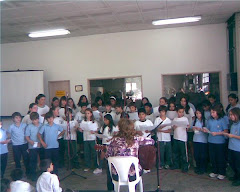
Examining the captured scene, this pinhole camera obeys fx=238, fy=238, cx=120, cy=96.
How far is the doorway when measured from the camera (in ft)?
24.2

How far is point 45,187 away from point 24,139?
6.57 ft

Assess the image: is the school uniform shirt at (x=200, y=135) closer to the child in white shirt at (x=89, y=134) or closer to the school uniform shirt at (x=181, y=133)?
the school uniform shirt at (x=181, y=133)

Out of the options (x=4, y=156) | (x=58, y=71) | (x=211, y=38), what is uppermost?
(x=211, y=38)

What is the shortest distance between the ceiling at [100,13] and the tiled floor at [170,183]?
128 inches

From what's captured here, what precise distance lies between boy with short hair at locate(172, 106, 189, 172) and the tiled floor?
0.56 feet

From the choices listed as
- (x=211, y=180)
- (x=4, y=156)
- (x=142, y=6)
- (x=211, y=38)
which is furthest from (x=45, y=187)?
(x=211, y=38)

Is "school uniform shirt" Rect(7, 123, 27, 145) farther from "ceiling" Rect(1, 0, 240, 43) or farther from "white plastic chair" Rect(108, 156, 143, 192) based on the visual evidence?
"white plastic chair" Rect(108, 156, 143, 192)

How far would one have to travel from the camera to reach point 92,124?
15.2ft

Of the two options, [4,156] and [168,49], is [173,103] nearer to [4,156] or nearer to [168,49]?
[168,49]

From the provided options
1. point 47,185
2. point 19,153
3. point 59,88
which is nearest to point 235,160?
point 47,185

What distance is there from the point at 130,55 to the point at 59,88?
247cm

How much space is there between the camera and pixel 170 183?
3.91m

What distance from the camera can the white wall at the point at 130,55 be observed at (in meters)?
6.36

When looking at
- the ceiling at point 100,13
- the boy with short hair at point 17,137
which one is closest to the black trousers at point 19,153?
the boy with short hair at point 17,137
